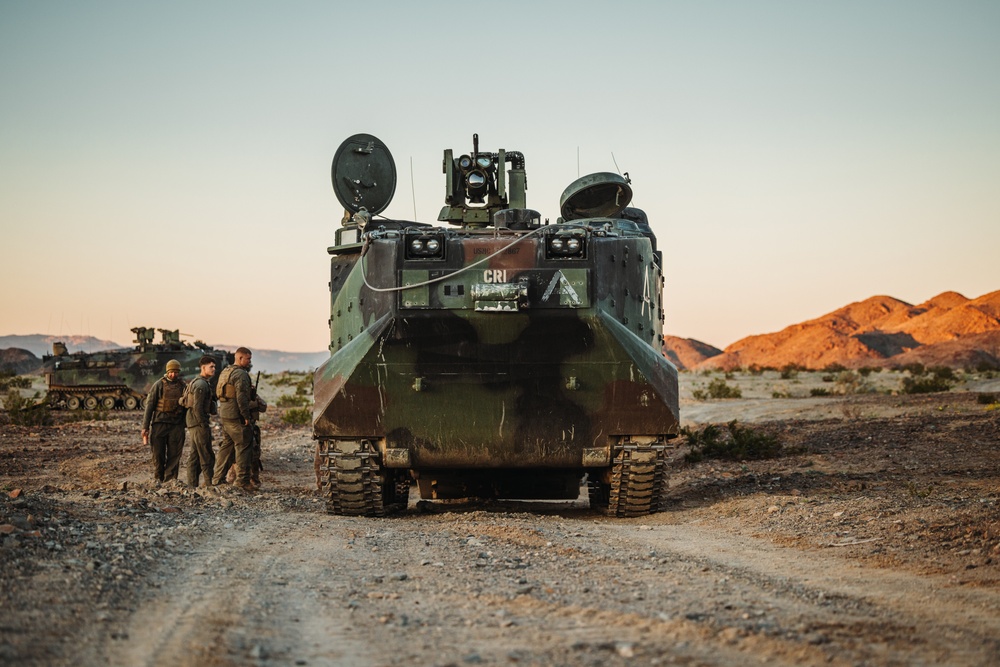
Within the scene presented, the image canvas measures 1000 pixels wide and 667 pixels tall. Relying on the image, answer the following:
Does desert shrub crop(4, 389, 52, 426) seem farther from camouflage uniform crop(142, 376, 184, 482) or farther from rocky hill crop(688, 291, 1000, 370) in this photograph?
rocky hill crop(688, 291, 1000, 370)

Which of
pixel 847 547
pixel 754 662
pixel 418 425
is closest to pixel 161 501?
pixel 418 425

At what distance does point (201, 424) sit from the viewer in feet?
40.8

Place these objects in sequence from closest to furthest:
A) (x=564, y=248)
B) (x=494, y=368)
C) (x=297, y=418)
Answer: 1. (x=494, y=368)
2. (x=564, y=248)
3. (x=297, y=418)

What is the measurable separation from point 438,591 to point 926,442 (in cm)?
1180

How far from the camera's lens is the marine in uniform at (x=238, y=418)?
39.5 ft

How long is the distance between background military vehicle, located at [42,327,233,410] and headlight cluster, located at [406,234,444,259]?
23.4m

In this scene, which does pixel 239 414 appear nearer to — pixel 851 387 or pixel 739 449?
pixel 739 449

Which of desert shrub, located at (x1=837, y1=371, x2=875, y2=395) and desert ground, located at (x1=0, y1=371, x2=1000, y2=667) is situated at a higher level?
desert shrub, located at (x1=837, y1=371, x2=875, y2=395)

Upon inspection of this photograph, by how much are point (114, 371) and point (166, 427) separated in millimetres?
20331

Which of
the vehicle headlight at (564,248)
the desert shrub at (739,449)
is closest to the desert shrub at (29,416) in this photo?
the desert shrub at (739,449)

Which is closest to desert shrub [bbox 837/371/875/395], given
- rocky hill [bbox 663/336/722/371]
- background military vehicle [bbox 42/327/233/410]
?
background military vehicle [bbox 42/327/233/410]

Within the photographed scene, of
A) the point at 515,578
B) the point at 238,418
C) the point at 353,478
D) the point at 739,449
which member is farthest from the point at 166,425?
the point at 515,578

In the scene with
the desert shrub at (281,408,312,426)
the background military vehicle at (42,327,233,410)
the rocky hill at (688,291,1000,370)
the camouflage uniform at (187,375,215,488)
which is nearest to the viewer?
the camouflage uniform at (187,375,215,488)

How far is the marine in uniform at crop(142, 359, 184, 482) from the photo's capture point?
1302 centimetres
